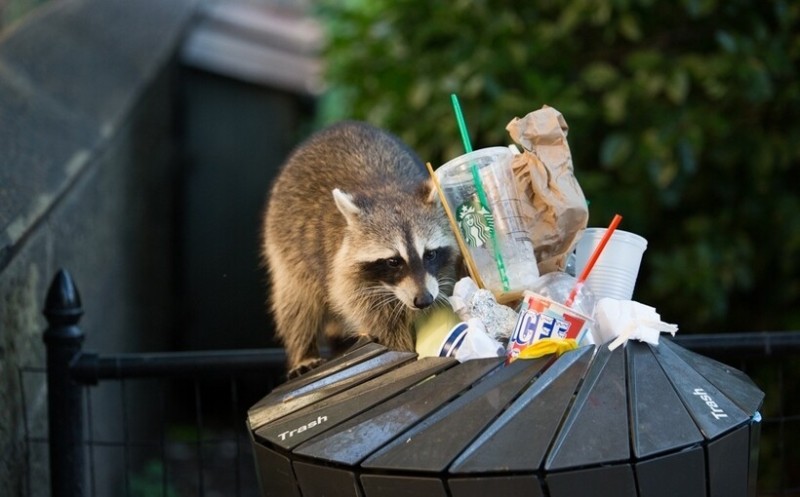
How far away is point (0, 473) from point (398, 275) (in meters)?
1.12

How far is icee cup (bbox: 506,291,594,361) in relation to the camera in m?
2.05

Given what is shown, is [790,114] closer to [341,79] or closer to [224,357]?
[341,79]

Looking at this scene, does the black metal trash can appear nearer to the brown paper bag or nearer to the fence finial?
the brown paper bag

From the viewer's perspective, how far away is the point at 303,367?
3006 mm

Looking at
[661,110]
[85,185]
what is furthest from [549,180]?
[661,110]

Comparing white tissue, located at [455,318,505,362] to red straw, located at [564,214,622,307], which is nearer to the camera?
white tissue, located at [455,318,505,362]

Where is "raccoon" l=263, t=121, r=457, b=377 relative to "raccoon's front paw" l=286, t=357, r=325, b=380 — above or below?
above

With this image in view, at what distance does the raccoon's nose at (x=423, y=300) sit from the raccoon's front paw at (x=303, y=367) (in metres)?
0.27

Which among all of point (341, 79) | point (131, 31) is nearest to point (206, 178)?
point (131, 31)

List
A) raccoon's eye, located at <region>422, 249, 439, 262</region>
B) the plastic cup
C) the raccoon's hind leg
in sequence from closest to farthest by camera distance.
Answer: the plastic cup → raccoon's eye, located at <region>422, 249, 439, 262</region> → the raccoon's hind leg

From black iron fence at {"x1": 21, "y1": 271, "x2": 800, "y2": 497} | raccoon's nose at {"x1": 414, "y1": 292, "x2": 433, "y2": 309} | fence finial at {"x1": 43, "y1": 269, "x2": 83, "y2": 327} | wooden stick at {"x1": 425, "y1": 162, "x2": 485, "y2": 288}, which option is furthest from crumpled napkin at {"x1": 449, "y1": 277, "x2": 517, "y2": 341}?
fence finial at {"x1": 43, "y1": 269, "x2": 83, "y2": 327}

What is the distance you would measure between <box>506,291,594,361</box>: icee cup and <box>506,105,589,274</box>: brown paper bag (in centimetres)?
19

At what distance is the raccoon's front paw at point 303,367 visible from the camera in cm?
291

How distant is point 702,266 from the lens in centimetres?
480
